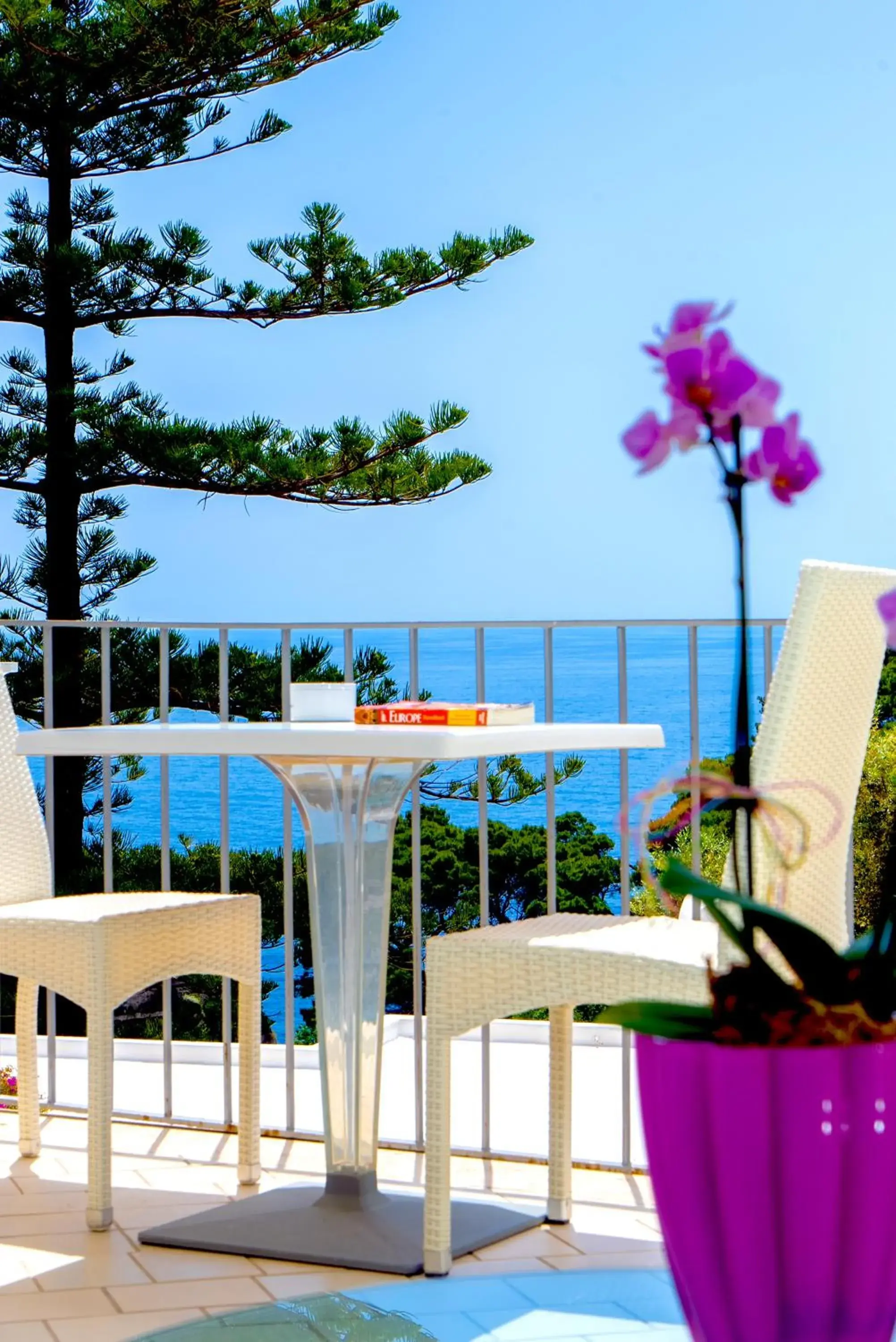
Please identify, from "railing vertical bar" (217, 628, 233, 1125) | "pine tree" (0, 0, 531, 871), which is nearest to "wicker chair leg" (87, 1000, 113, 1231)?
"railing vertical bar" (217, 628, 233, 1125)

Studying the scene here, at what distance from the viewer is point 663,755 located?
56.3 ft

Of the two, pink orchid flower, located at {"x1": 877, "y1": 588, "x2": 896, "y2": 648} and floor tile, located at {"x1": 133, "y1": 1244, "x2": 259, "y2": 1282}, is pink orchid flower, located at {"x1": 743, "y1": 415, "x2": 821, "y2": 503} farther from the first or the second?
floor tile, located at {"x1": 133, "y1": 1244, "x2": 259, "y2": 1282}

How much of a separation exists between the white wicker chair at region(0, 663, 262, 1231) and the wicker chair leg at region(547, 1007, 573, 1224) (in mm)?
500

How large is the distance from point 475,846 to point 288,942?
1114 centimetres

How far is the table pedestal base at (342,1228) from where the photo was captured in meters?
2.33

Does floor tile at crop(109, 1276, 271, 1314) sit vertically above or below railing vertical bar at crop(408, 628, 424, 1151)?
below

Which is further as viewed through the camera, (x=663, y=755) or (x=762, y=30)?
(x=762, y=30)

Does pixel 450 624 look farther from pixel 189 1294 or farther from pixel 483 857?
pixel 189 1294

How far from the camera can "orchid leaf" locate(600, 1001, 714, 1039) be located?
2.83ft

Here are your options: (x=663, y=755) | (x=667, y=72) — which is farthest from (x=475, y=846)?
(x=667, y=72)

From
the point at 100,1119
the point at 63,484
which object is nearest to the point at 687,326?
the point at 100,1119

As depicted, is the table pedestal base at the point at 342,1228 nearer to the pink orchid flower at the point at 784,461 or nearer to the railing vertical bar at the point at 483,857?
the railing vertical bar at the point at 483,857

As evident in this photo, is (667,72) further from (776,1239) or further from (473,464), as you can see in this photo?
(776,1239)

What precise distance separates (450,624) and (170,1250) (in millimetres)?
1168
